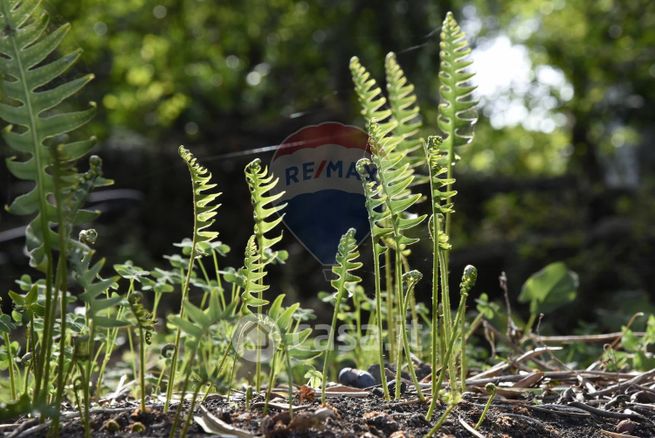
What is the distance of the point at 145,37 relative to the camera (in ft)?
28.3

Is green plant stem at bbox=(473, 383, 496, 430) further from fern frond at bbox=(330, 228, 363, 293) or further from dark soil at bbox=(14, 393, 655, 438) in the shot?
fern frond at bbox=(330, 228, 363, 293)

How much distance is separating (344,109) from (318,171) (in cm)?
388

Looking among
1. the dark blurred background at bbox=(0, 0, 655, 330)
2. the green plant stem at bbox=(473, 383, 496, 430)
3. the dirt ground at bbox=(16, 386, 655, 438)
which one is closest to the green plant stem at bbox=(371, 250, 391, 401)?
the dirt ground at bbox=(16, 386, 655, 438)

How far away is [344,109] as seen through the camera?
5344mm

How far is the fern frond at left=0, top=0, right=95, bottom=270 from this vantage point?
1.04 m

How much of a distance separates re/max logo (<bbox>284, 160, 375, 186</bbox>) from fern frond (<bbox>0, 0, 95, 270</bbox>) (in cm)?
50

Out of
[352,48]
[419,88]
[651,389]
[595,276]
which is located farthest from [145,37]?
[651,389]

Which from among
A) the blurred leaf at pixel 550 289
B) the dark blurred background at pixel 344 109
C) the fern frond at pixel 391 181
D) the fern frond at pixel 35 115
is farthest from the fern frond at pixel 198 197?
the dark blurred background at pixel 344 109

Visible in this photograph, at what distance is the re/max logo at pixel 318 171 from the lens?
1507 mm

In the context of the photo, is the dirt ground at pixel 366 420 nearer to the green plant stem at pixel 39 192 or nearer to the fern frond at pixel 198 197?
the green plant stem at pixel 39 192

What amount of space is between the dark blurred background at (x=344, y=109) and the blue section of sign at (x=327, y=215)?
2.33 meters

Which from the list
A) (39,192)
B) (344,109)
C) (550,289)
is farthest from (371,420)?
(344,109)

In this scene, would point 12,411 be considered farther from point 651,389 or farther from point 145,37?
point 145,37

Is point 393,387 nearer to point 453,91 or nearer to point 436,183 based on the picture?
point 436,183
